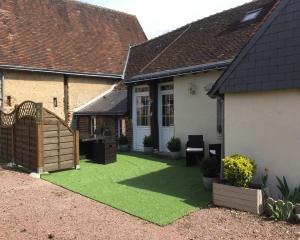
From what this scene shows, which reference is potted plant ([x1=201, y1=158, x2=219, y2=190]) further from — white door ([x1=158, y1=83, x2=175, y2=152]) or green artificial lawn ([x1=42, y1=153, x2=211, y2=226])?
white door ([x1=158, y1=83, x2=175, y2=152])

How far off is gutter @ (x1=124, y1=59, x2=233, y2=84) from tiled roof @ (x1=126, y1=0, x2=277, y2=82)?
0.23 metres

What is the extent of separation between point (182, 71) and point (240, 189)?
6418 millimetres

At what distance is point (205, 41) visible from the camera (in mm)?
13398

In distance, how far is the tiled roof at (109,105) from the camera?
16.2 meters

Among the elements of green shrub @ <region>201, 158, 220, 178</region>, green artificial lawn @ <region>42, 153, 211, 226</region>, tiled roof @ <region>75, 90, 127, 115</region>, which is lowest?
green artificial lawn @ <region>42, 153, 211, 226</region>

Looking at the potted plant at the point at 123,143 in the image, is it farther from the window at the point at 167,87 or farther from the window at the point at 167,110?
the window at the point at 167,87

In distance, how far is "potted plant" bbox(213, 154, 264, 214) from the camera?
254 inches

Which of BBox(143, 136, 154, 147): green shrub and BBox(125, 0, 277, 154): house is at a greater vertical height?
BBox(125, 0, 277, 154): house

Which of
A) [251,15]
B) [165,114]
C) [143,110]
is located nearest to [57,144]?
[165,114]

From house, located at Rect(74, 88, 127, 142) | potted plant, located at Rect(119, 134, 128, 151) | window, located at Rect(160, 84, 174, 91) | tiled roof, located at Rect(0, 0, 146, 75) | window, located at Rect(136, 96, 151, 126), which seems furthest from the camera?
tiled roof, located at Rect(0, 0, 146, 75)

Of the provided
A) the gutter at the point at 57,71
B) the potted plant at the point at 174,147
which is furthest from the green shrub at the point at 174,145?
the gutter at the point at 57,71

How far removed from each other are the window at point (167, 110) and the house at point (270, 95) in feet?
19.6

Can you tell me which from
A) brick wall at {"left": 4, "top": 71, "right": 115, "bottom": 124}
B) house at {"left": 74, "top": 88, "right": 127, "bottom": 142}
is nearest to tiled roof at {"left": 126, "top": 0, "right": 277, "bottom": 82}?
house at {"left": 74, "top": 88, "right": 127, "bottom": 142}

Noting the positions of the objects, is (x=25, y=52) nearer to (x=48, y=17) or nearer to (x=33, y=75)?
(x=33, y=75)
